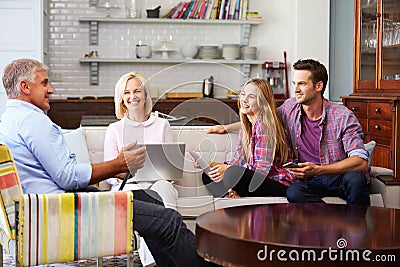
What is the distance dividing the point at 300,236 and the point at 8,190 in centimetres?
111

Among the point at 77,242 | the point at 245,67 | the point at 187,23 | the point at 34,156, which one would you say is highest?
the point at 187,23

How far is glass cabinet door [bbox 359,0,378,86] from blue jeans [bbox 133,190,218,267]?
10.1ft

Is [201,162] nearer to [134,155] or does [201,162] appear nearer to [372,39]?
[134,155]

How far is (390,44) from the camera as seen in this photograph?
5316 millimetres

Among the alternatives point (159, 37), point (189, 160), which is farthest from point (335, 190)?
point (159, 37)

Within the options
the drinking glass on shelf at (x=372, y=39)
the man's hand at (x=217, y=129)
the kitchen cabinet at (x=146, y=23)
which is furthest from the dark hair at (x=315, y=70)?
the kitchen cabinet at (x=146, y=23)

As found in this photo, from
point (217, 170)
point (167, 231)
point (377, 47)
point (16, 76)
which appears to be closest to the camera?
point (167, 231)

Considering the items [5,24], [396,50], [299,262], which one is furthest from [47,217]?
[5,24]

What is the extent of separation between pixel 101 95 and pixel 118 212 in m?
4.66

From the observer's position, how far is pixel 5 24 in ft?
21.1

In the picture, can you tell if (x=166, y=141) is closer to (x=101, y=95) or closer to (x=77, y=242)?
(x=77, y=242)

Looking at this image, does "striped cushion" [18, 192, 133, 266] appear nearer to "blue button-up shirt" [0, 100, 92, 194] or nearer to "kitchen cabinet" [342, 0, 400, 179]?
"blue button-up shirt" [0, 100, 92, 194]

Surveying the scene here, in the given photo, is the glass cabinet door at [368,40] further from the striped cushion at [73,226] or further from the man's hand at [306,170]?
the striped cushion at [73,226]

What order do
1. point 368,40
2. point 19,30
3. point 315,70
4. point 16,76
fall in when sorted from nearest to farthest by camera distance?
1. point 16,76
2. point 315,70
3. point 368,40
4. point 19,30
